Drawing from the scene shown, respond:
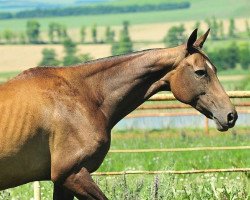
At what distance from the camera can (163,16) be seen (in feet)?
514

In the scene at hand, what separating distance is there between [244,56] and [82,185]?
7827 cm

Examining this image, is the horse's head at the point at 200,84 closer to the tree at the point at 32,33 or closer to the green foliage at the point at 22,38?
the green foliage at the point at 22,38

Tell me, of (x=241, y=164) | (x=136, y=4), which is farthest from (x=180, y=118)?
(x=136, y=4)

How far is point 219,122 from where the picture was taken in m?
8.48

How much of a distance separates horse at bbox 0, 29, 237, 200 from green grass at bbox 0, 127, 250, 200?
141 centimetres

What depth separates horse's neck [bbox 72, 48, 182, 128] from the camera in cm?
854

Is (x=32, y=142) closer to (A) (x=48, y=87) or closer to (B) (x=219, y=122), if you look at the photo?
(A) (x=48, y=87)

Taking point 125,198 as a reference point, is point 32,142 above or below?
above

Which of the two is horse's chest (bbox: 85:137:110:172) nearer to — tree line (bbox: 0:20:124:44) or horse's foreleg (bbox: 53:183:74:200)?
horse's foreleg (bbox: 53:183:74:200)

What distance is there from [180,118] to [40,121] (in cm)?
1712

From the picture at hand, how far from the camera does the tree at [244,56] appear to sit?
281 feet

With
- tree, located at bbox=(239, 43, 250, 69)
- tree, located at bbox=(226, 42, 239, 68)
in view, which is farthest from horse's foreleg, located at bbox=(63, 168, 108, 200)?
tree, located at bbox=(239, 43, 250, 69)

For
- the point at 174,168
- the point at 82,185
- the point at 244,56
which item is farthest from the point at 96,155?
the point at 244,56

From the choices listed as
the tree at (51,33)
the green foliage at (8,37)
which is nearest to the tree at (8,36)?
the green foliage at (8,37)
